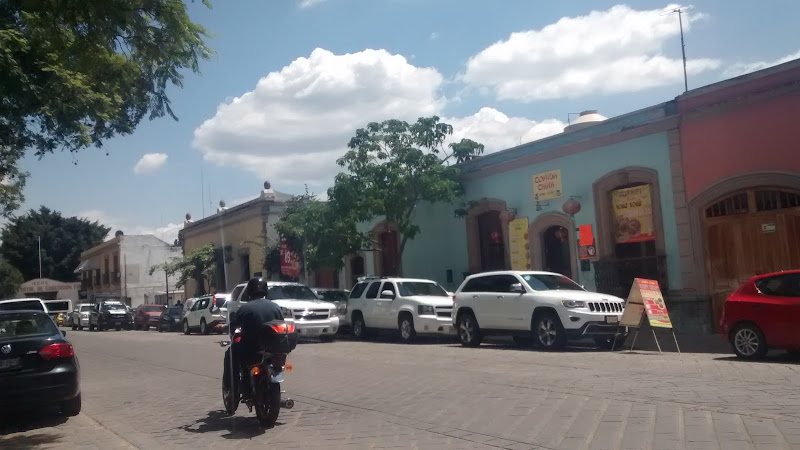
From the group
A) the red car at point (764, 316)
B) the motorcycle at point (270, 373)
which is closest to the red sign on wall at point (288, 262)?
the red car at point (764, 316)

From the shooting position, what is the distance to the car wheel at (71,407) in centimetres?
979

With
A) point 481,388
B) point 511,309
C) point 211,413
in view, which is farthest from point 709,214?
point 211,413

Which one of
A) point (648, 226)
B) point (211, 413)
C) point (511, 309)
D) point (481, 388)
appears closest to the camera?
point (211, 413)

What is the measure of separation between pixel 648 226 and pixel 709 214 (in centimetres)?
175

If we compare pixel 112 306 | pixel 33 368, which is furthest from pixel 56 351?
pixel 112 306

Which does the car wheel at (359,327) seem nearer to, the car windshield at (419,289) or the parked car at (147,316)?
the car windshield at (419,289)

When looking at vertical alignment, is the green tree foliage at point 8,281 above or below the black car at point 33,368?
above

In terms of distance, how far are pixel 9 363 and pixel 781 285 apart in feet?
38.7

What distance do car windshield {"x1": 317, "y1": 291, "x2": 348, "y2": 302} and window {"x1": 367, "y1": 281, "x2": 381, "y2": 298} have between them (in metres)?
2.91

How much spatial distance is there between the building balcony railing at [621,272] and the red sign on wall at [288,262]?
16.7m

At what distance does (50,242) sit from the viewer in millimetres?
76938

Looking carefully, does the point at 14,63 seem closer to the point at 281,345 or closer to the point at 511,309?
the point at 281,345

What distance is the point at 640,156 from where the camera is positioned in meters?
19.8

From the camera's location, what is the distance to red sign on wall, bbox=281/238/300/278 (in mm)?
33688
